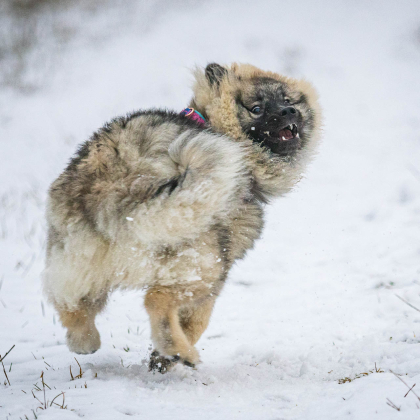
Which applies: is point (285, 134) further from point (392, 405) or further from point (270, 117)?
point (392, 405)

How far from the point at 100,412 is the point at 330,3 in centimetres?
1235

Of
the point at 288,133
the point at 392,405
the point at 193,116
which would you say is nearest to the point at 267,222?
the point at 288,133

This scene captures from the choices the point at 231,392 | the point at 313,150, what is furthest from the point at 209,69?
the point at 231,392

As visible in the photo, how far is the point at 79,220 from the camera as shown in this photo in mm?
2225

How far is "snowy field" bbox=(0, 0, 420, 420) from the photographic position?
2.05 meters

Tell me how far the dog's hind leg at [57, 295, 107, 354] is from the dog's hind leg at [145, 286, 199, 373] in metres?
0.49

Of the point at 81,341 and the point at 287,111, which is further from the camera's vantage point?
the point at 287,111

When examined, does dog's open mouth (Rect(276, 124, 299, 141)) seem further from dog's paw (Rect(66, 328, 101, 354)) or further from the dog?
dog's paw (Rect(66, 328, 101, 354))

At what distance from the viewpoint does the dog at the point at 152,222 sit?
2121 mm

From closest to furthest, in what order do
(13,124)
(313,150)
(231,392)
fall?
(231,392) < (313,150) < (13,124)

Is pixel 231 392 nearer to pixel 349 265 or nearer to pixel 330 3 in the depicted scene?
pixel 349 265

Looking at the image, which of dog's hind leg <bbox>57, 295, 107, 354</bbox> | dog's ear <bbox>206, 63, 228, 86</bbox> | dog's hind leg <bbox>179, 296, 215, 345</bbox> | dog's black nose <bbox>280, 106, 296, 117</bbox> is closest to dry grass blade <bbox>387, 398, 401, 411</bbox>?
dog's hind leg <bbox>179, 296, 215, 345</bbox>

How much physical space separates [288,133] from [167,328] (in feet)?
5.78

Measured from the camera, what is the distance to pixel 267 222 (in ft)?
22.1
